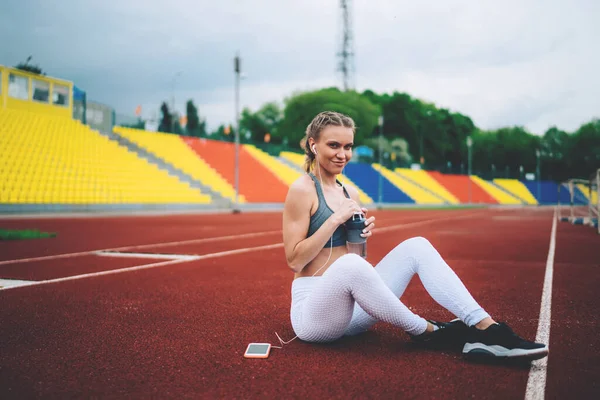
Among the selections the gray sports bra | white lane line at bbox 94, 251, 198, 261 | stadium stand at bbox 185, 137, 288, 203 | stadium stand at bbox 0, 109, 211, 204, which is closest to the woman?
the gray sports bra

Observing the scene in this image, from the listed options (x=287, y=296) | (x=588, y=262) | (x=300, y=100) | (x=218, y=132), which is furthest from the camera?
(x=300, y=100)

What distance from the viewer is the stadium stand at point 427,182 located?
55875 millimetres

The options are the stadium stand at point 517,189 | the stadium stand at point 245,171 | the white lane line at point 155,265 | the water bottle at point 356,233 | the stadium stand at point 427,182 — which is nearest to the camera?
the water bottle at point 356,233

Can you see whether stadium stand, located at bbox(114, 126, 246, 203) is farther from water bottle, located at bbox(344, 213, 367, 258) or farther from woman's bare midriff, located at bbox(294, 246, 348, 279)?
water bottle, located at bbox(344, 213, 367, 258)

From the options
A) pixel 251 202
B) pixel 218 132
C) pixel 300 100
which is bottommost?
pixel 251 202

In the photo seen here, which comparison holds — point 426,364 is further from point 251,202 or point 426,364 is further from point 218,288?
point 251,202

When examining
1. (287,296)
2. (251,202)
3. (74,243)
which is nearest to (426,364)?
(287,296)

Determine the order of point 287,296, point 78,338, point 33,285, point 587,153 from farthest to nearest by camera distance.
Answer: point 587,153 < point 33,285 < point 287,296 < point 78,338

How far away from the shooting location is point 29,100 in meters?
26.5

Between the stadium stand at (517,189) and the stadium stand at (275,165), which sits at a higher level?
the stadium stand at (275,165)

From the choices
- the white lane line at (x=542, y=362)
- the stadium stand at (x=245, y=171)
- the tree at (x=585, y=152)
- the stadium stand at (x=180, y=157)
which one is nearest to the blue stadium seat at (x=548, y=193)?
the tree at (x=585, y=152)

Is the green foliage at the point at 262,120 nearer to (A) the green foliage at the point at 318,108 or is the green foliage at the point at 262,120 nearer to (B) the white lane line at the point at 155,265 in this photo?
(A) the green foliage at the point at 318,108

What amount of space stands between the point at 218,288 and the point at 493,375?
336 centimetres

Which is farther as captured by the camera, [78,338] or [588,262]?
[588,262]
